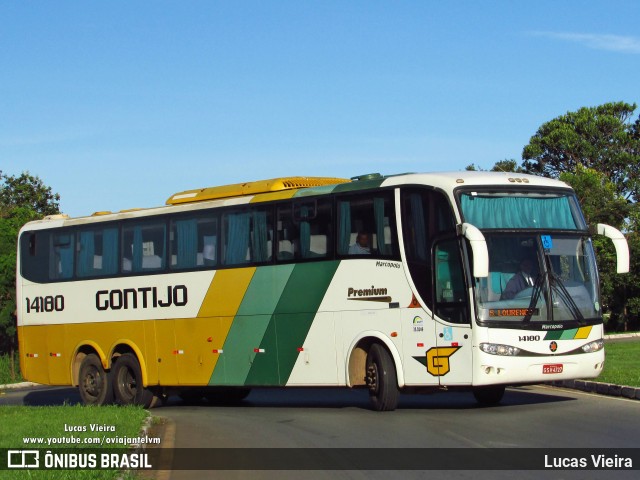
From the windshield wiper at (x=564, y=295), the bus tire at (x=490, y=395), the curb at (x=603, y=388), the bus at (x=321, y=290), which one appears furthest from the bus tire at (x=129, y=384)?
the windshield wiper at (x=564, y=295)

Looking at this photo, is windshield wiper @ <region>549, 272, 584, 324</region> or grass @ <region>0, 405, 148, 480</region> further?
windshield wiper @ <region>549, 272, 584, 324</region>

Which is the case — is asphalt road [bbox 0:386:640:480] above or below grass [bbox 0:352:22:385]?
above

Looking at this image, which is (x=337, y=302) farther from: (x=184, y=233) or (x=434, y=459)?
(x=434, y=459)

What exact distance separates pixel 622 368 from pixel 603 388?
3659mm

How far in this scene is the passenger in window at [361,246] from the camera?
17.8 m

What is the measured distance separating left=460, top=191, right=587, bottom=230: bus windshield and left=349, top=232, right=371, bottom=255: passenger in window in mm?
2146

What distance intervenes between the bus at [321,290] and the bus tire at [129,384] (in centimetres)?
3

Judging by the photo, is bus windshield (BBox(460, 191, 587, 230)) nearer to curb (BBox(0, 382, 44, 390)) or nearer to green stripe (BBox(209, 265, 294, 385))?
green stripe (BBox(209, 265, 294, 385))

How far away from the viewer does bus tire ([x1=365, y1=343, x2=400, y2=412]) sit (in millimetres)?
17141

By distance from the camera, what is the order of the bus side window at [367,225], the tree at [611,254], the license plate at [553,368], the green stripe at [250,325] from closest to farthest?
the license plate at [553,368]
the bus side window at [367,225]
the green stripe at [250,325]
the tree at [611,254]

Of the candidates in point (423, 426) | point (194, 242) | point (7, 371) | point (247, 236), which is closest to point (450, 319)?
point (423, 426)

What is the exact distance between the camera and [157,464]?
1247 cm

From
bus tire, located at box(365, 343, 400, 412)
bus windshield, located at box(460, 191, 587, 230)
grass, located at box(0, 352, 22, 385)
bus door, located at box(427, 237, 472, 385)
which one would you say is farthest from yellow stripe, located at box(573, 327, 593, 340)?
grass, located at box(0, 352, 22, 385)

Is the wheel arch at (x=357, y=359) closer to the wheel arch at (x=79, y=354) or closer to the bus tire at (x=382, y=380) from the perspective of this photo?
the bus tire at (x=382, y=380)
